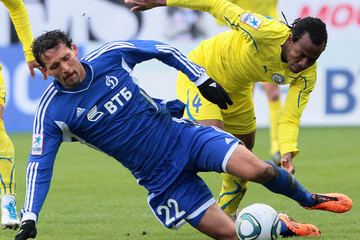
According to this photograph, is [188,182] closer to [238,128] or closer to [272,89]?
[238,128]

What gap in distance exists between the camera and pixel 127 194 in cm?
1089

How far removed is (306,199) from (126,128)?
55.8 inches

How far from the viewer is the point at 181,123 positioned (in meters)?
7.49

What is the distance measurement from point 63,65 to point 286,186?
5.77 feet

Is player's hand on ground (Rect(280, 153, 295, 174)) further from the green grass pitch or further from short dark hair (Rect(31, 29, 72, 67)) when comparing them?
short dark hair (Rect(31, 29, 72, 67))

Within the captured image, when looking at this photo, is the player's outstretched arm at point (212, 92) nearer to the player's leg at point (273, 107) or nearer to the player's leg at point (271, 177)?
the player's leg at point (271, 177)

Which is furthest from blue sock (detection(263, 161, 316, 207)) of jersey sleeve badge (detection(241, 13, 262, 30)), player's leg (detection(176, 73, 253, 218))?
jersey sleeve badge (detection(241, 13, 262, 30))

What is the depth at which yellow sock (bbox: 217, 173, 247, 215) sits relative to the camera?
8516 mm

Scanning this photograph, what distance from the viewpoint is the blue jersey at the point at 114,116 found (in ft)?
23.0

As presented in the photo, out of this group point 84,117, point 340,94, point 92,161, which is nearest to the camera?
point 84,117

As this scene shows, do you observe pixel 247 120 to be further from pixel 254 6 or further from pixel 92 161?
pixel 92 161

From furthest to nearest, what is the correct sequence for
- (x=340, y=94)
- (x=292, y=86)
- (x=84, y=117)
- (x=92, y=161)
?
(x=340, y=94) < (x=92, y=161) < (x=292, y=86) < (x=84, y=117)

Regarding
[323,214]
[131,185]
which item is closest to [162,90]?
[131,185]

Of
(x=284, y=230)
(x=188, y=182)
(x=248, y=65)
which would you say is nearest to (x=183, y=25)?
(x=248, y=65)
